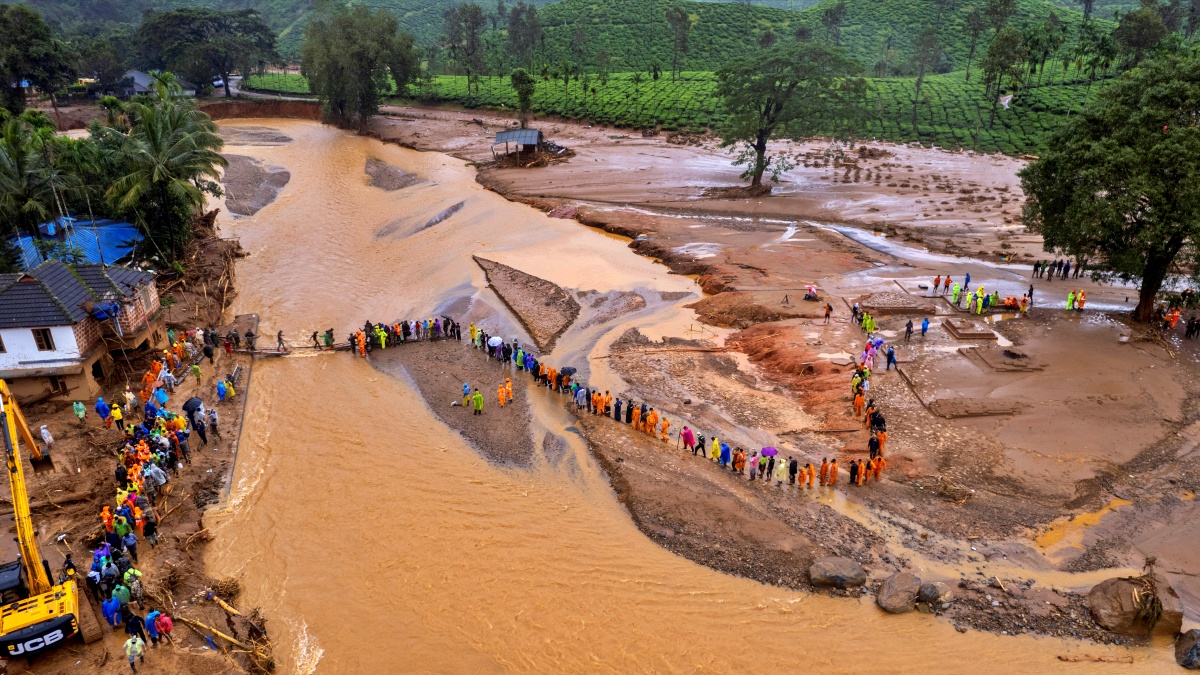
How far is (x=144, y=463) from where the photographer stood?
20266 mm

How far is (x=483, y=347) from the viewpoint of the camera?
99.5 feet

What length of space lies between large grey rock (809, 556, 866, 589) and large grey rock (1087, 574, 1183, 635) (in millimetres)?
5108

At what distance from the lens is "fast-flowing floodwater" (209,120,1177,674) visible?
15.9 m

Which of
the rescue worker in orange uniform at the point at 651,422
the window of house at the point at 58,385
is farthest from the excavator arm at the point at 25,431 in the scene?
the rescue worker in orange uniform at the point at 651,422

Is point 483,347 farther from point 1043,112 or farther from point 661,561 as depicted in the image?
point 1043,112

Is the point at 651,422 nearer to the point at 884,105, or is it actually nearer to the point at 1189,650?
the point at 1189,650

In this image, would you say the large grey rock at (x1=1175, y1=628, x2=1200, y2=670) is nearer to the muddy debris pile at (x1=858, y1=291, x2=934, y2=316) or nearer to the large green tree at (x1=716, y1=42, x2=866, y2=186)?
the muddy debris pile at (x1=858, y1=291, x2=934, y2=316)

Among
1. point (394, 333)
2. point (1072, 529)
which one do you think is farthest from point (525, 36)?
point (1072, 529)

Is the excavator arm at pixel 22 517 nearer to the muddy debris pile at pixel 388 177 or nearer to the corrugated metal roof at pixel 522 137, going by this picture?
the muddy debris pile at pixel 388 177

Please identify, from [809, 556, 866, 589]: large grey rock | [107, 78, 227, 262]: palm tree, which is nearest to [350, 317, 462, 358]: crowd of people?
[107, 78, 227, 262]: palm tree

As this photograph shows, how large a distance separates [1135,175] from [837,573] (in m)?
20.3

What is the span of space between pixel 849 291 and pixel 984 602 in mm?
19833

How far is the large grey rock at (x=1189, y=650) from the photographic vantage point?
1518 centimetres

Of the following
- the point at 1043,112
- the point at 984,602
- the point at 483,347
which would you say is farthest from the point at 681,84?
the point at 984,602
